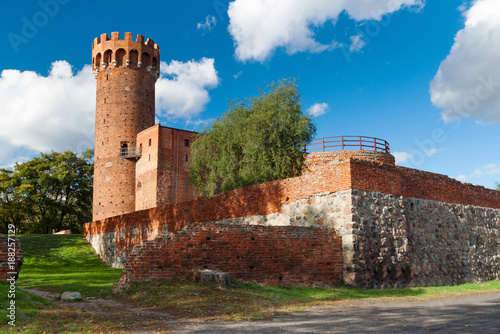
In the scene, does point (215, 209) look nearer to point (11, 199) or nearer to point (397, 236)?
point (397, 236)

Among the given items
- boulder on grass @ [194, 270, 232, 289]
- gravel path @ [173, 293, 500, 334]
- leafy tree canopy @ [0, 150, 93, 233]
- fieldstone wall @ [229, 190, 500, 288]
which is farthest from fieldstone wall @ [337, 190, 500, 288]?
leafy tree canopy @ [0, 150, 93, 233]

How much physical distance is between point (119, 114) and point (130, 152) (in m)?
3.68

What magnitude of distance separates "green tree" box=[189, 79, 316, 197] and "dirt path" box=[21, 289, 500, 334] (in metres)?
14.6

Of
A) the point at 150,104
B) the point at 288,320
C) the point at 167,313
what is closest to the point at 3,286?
the point at 167,313

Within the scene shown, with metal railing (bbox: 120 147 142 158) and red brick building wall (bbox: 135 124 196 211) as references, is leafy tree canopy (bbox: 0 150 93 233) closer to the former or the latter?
metal railing (bbox: 120 147 142 158)

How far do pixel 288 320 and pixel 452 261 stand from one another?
408 inches

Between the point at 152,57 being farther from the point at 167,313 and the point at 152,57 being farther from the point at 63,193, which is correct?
the point at 167,313

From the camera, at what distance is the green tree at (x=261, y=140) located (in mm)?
23719

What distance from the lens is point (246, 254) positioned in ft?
37.6

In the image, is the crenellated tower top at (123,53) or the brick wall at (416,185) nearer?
the brick wall at (416,185)

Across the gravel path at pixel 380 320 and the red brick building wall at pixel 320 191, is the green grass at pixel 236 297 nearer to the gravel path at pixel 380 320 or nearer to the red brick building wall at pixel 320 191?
the gravel path at pixel 380 320

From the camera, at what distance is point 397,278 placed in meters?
12.9

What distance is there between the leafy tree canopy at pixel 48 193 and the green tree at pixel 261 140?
850 inches

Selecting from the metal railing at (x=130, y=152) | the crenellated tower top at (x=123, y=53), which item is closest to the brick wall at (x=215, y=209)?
the metal railing at (x=130, y=152)
